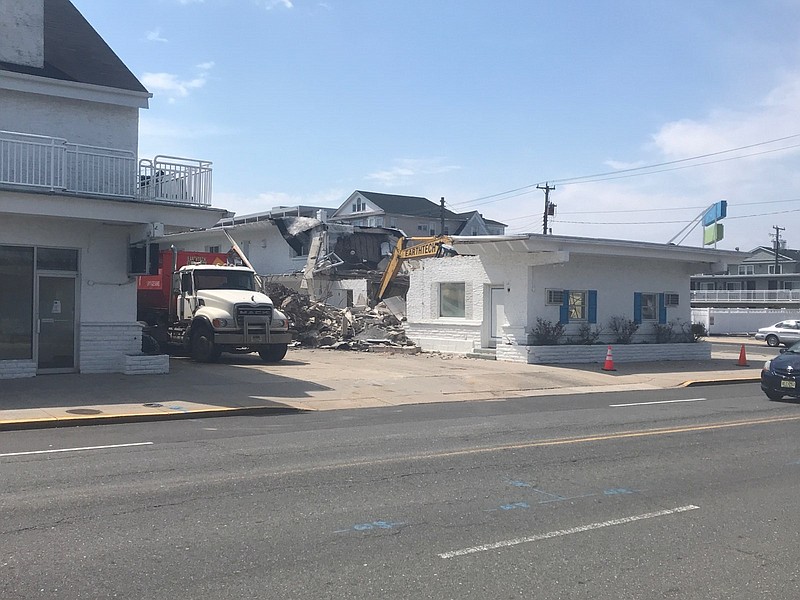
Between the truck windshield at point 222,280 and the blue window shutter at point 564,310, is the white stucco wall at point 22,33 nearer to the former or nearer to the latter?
the truck windshield at point 222,280

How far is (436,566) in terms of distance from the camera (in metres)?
5.84

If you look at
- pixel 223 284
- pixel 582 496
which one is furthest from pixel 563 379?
pixel 582 496

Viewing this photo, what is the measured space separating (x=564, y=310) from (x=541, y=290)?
118 centimetres

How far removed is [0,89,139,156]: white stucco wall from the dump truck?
545 cm

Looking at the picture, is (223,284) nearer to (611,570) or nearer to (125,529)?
(125,529)

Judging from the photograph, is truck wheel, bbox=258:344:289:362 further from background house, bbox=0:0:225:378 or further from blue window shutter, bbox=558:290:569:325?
blue window shutter, bbox=558:290:569:325

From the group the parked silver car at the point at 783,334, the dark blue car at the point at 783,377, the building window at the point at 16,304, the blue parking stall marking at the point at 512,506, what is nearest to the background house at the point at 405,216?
the parked silver car at the point at 783,334

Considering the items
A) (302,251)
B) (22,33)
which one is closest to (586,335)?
(22,33)

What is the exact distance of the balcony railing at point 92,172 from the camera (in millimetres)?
16531

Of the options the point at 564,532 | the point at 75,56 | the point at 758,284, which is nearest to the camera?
the point at 564,532

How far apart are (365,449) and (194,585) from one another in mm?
5304

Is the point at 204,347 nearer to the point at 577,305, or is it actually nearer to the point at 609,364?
the point at 609,364

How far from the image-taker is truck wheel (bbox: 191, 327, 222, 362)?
73.4 feet

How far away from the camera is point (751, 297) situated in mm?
71688
